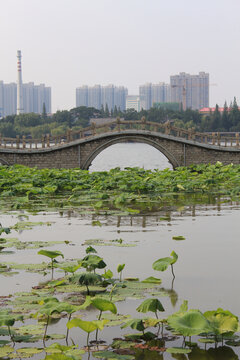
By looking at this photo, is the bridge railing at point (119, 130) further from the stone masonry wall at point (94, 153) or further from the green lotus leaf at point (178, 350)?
the green lotus leaf at point (178, 350)

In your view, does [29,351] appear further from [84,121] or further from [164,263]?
[84,121]

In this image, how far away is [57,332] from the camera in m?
3.89

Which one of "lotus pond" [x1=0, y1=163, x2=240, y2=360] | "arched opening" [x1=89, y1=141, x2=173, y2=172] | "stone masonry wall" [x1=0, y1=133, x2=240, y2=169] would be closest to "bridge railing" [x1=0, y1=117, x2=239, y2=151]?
"stone masonry wall" [x1=0, y1=133, x2=240, y2=169]

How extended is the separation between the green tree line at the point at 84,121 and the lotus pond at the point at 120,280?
75.1 meters

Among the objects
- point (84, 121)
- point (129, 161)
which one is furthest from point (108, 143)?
point (84, 121)

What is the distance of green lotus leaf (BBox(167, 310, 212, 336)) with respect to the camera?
330 cm

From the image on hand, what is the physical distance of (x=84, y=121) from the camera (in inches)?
3999

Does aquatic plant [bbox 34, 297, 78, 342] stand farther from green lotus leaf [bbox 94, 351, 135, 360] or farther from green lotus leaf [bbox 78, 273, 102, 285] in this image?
green lotus leaf [bbox 78, 273, 102, 285]

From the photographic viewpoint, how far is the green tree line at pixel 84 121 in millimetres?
90625

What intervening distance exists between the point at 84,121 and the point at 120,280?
319 feet

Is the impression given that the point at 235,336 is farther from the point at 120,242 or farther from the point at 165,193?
the point at 165,193

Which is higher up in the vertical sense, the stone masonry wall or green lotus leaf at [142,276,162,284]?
the stone masonry wall

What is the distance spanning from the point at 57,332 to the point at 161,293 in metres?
1.13

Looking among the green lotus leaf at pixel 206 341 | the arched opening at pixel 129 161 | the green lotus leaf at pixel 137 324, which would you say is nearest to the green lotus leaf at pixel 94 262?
the green lotus leaf at pixel 137 324
